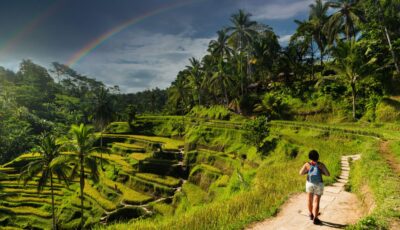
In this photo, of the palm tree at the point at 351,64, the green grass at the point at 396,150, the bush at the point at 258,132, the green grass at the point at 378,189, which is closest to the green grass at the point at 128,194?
the bush at the point at 258,132

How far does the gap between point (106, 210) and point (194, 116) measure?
32.4 m

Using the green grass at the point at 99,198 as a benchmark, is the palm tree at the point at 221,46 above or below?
above

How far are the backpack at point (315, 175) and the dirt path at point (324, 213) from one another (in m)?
1.26

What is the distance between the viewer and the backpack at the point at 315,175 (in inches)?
267

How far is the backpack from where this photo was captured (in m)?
6.79

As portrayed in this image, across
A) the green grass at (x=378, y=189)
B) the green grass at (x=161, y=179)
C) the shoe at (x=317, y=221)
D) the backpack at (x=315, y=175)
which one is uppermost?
the backpack at (x=315, y=175)

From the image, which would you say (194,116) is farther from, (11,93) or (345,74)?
(11,93)

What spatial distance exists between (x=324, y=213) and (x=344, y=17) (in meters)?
38.9

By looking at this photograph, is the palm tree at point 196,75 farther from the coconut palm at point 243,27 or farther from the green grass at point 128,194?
the green grass at point 128,194

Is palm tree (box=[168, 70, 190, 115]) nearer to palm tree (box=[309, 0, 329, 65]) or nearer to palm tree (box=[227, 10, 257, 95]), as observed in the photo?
palm tree (box=[227, 10, 257, 95])

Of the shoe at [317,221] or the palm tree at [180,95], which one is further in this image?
the palm tree at [180,95]

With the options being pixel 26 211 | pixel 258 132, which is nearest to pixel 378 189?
pixel 258 132

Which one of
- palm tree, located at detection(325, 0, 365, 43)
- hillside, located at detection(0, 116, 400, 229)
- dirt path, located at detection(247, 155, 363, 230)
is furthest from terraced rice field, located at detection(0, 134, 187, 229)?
palm tree, located at detection(325, 0, 365, 43)

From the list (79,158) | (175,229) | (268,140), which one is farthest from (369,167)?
(79,158)
